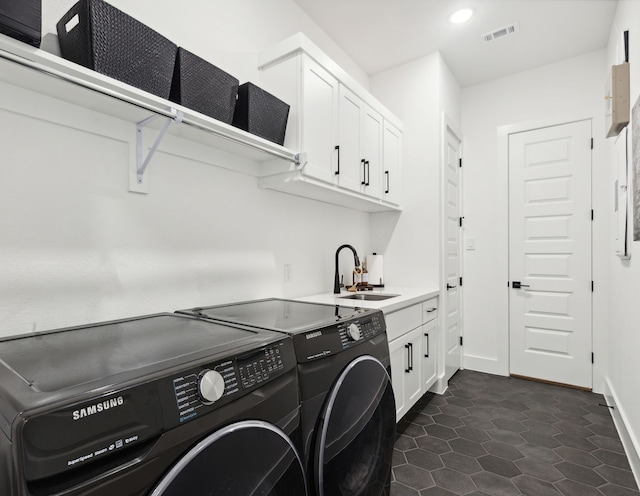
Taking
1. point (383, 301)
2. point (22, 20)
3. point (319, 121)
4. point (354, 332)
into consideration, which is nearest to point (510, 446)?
point (383, 301)

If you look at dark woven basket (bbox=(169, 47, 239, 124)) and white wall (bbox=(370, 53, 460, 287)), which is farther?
white wall (bbox=(370, 53, 460, 287))

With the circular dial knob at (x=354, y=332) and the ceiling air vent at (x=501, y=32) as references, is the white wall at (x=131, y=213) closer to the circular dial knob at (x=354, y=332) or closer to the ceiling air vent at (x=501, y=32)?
the circular dial knob at (x=354, y=332)

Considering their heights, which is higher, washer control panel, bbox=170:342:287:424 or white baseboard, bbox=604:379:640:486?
washer control panel, bbox=170:342:287:424

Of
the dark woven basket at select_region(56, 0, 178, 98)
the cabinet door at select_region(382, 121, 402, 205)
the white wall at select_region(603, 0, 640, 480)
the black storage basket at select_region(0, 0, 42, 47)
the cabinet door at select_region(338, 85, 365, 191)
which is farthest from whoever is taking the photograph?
the cabinet door at select_region(382, 121, 402, 205)

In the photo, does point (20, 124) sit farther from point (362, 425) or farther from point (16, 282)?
point (362, 425)

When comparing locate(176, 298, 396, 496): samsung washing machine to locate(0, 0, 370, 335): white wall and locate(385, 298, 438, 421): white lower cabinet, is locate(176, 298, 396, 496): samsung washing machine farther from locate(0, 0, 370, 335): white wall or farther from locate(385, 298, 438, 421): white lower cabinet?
locate(385, 298, 438, 421): white lower cabinet

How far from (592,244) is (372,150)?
2.21 metres

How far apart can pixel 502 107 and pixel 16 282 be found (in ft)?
13.4

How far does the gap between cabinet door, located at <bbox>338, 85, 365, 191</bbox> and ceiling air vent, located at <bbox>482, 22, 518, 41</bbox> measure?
135cm

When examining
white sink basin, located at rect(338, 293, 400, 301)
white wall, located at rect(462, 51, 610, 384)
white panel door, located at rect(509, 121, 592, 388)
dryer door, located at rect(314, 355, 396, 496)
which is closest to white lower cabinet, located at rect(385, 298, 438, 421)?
white sink basin, located at rect(338, 293, 400, 301)

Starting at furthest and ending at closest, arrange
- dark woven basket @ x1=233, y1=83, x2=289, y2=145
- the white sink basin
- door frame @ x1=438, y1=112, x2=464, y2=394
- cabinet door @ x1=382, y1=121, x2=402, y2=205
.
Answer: door frame @ x1=438, y1=112, x2=464, y2=394 < cabinet door @ x1=382, y1=121, x2=402, y2=205 < the white sink basin < dark woven basket @ x1=233, y1=83, x2=289, y2=145

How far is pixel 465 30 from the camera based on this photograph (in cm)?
280

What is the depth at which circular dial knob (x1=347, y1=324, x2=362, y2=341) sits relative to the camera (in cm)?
134

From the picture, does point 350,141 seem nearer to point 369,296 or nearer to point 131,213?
point 369,296
